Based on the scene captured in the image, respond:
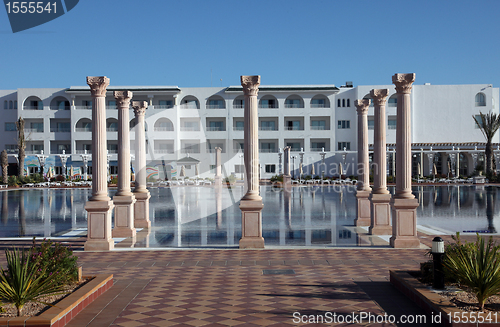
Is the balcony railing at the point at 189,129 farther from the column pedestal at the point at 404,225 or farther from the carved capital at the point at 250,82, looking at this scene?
the column pedestal at the point at 404,225

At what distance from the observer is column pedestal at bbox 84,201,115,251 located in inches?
433

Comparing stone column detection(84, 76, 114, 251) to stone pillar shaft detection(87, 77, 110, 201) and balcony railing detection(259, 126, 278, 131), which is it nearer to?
stone pillar shaft detection(87, 77, 110, 201)

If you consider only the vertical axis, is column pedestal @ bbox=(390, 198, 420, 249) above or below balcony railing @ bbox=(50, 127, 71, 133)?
below

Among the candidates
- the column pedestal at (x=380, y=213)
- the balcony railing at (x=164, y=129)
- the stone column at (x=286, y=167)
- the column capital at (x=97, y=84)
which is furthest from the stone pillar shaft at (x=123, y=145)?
the balcony railing at (x=164, y=129)

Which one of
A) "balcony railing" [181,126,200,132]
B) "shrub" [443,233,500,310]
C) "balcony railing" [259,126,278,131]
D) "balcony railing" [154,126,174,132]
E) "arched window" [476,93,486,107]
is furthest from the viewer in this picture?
"balcony railing" [181,126,200,132]

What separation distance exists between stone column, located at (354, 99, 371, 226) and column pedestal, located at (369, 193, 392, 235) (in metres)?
1.49

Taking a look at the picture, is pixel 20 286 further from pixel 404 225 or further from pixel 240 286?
pixel 404 225

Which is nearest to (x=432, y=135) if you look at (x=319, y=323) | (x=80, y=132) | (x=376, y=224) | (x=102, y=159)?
(x=80, y=132)

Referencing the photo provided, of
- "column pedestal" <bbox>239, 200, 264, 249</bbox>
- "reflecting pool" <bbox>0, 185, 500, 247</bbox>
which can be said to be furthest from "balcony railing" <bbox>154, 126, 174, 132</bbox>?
"column pedestal" <bbox>239, 200, 264, 249</bbox>

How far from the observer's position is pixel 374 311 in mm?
5930

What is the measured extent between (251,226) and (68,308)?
6060 millimetres

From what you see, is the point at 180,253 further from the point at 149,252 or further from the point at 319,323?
the point at 319,323

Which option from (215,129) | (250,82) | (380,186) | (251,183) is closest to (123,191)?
(251,183)

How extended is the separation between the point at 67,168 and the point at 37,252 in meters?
54.5
